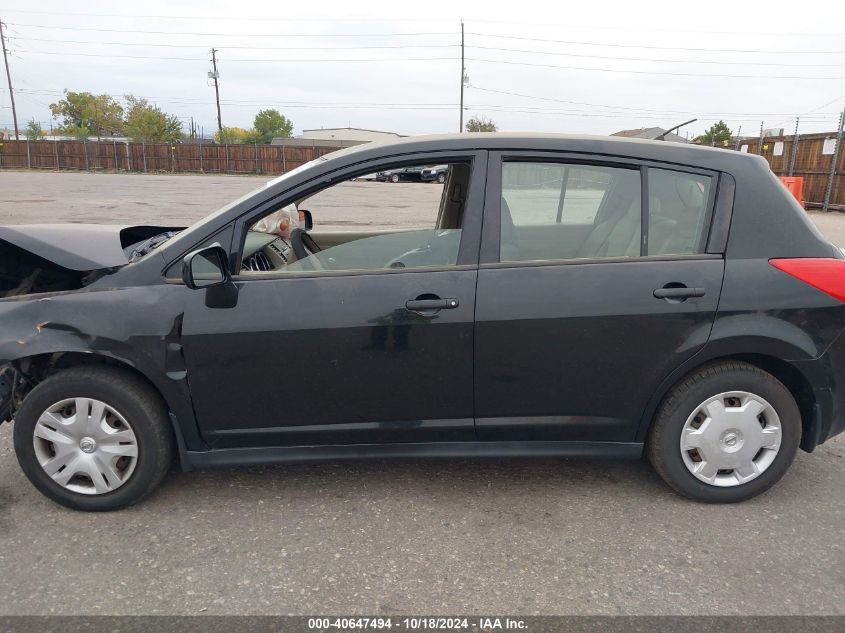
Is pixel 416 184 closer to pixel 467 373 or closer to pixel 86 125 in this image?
pixel 467 373

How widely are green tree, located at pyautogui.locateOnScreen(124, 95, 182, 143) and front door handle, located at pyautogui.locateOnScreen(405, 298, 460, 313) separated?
285ft

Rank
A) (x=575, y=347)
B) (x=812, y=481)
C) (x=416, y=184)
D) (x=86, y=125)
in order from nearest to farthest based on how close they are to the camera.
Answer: (x=575, y=347) → (x=812, y=481) → (x=416, y=184) → (x=86, y=125)

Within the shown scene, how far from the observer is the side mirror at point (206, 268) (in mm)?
2713

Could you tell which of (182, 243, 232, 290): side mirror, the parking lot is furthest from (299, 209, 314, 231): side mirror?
(182, 243, 232, 290): side mirror

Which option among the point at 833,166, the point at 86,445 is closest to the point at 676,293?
the point at 86,445

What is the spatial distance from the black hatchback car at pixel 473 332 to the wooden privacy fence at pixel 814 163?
16141mm

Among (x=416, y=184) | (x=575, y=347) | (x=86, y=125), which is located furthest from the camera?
(x=86, y=125)

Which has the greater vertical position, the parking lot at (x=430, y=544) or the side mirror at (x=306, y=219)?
the side mirror at (x=306, y=219)

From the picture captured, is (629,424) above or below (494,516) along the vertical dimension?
above

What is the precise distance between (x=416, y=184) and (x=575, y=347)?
1.34 m

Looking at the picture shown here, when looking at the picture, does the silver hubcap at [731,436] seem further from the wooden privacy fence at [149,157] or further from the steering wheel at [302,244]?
the wooden privacy fence at [149,157]

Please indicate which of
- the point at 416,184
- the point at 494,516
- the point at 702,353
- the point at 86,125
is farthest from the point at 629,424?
the point at 86,125

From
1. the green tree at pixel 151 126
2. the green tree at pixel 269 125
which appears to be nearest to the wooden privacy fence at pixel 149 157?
the green tree at pixel 151 126

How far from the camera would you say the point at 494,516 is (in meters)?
2.95
